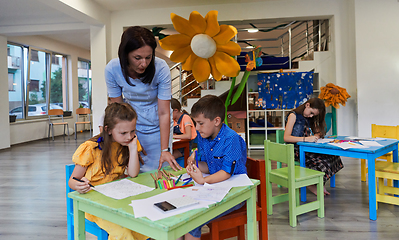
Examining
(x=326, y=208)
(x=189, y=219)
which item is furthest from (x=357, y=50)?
(x=189, y=219)

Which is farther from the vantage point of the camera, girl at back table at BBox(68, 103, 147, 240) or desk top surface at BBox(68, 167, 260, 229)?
girl at back table at BBox(68, 103, 147, 240)

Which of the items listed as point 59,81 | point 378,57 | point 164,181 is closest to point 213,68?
point 164,181

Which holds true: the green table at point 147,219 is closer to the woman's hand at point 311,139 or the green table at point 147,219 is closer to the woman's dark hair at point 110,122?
the woman's dark hair at point 110,122

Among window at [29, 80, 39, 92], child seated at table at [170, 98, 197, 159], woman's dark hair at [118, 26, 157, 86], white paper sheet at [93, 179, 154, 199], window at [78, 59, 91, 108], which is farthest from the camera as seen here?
window at [78, 59, 91, 108]

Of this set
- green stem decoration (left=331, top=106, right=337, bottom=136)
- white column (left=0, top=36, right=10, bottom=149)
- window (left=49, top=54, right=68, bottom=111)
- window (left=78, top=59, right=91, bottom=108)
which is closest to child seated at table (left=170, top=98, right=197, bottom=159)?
green stem decoration (left=331, top=106, right=337, bottom=136)

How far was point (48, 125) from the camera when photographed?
27.0 feet

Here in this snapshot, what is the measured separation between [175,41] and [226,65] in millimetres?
233

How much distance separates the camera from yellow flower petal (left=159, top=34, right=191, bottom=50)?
1.16 metres

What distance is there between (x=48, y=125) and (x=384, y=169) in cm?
832

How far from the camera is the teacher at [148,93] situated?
4.59 feet

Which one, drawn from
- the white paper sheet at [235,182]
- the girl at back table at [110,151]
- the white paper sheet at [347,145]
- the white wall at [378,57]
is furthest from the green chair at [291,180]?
the white wall at [378,57]

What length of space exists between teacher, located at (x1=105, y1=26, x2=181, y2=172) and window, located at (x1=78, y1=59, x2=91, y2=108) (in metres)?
9.15

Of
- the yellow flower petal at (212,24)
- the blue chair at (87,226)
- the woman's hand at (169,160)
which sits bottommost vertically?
the blue chair at (87,226)

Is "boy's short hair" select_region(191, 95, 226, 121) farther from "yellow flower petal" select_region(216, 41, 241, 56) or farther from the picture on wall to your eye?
the picture on wall
